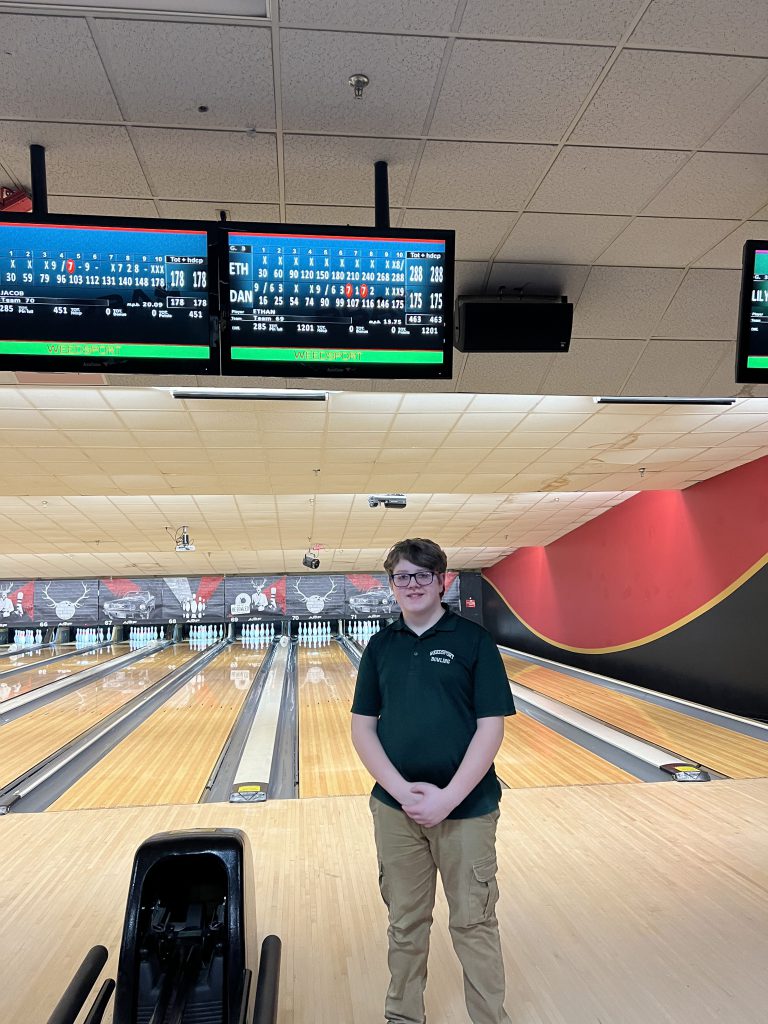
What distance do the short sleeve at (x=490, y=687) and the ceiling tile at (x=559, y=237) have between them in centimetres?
163

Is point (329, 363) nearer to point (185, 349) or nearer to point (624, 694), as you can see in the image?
point (185, 349)

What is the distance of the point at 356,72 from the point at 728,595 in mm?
6560

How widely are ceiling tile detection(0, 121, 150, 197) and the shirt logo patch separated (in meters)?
1.65

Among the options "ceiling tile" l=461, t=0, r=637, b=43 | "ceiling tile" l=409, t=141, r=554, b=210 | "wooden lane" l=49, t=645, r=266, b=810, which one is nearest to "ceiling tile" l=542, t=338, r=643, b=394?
"ceiling tile" l=409, t=141, r=554, b=210

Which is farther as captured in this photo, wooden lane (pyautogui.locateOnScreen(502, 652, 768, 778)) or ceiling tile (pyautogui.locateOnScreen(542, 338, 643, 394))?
wooden lane (pyautogui.locateOnScreen(502, 652, 768, 778))

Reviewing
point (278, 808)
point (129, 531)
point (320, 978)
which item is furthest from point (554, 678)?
point (320, 978)

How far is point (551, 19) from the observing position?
5.59 ft

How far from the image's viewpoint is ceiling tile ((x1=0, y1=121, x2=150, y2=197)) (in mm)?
2096

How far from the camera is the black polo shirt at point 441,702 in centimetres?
177

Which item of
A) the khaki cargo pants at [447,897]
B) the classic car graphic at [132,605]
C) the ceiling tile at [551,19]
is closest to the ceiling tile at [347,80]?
the ceiling tile at [551,19]

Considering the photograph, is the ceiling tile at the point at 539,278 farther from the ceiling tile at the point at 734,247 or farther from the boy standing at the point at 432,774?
the boy standing at the point at 432,774

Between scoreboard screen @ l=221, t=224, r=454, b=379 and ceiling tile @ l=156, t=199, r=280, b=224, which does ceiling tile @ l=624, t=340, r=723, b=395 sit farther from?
ceiling tile @ l=156, t=199, r=280, b=224

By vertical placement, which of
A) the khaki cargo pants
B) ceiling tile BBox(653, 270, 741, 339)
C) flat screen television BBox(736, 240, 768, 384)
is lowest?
the khaki cargo pants

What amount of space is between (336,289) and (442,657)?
1.09 metres
